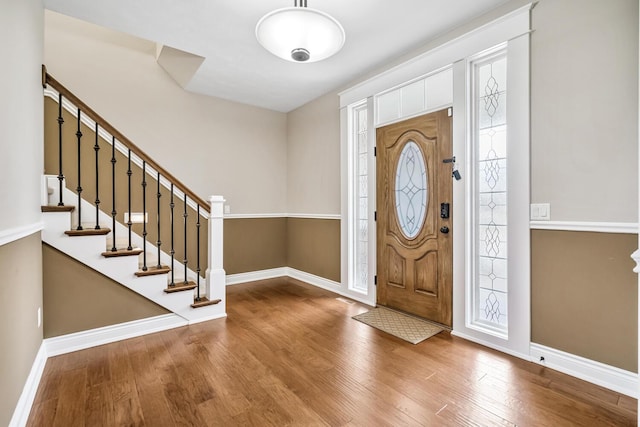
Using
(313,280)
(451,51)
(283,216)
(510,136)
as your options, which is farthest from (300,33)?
(283,216)

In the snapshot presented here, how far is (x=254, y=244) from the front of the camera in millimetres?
4879

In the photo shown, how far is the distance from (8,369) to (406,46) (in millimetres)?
3799

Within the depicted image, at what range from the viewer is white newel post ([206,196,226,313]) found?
126 inches

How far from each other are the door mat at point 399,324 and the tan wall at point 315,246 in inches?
39.1

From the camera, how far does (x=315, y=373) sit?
216cm

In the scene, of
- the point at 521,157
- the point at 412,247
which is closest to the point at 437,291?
the point at 412,247

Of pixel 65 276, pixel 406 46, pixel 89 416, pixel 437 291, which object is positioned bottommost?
pixel 89 416

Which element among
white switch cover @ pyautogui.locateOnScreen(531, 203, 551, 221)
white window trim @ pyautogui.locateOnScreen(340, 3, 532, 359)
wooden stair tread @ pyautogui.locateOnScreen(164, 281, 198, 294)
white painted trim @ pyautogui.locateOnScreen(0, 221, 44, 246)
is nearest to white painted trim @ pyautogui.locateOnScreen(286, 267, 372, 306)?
white window trim @ pyautogui.locateOnScreen(340, 3, 532, 359)

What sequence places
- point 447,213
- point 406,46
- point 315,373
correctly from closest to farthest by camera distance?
point 315,373 < point 447,213 < point 406,46

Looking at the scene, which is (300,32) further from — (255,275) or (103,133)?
(255,275)

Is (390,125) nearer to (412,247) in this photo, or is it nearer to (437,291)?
(412,247)

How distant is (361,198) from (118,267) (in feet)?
8.94

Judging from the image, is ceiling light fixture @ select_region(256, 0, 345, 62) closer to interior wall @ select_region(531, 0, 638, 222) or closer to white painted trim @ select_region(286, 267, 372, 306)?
interior wall @ select_region(531, 0, 638, 222)

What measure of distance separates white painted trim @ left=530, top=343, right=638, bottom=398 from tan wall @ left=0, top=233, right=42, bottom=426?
322cm
